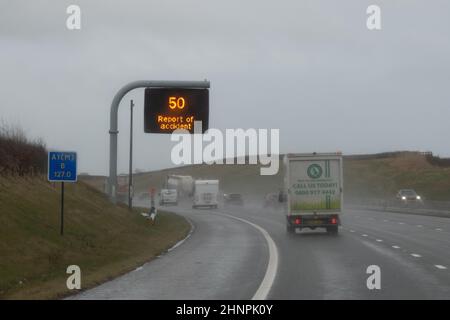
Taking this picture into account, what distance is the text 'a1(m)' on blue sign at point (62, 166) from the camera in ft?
84.8

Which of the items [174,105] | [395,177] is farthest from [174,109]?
[395,177]

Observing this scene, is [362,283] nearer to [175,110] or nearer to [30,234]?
[30,234]

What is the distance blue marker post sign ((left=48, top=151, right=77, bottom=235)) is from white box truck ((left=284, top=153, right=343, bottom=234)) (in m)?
12.5

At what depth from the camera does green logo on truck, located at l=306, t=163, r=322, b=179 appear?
36188mm

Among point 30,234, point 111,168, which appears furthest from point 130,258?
point 111,168

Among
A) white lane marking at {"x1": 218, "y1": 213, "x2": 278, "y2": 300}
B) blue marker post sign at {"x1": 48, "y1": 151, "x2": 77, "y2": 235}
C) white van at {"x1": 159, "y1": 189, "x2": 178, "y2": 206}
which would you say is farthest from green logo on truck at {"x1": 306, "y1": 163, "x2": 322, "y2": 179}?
white van at {"x1": 159, "y1": 189, "x2": 178, "y2": 206}

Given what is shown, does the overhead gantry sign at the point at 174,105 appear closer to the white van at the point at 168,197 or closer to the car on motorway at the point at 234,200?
the white van at the point at 168,197

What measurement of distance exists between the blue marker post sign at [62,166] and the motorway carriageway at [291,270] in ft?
12.4

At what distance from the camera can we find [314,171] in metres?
36.3

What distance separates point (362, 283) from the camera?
17.1 metres

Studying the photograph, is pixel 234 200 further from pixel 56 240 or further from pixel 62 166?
pixel 56 240


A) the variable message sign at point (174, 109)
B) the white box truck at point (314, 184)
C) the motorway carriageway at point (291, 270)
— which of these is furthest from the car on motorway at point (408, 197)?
the variable message sign at point (174, 109)
